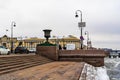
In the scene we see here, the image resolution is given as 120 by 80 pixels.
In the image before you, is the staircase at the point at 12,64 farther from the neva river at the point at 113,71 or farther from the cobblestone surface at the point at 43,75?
the neva river at the point at 113,71

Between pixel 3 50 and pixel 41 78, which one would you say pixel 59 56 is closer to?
pixel 3 50

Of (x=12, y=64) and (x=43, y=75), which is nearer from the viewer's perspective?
(x=43, y=75)

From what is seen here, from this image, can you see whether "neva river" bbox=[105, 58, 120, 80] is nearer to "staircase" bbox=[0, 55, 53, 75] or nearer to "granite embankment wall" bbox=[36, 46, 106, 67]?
"granite embankment wall" bbox=[36, 46, 106, 67]

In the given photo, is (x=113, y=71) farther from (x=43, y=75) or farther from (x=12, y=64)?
(x=43, y=75)

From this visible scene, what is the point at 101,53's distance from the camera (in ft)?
91.9

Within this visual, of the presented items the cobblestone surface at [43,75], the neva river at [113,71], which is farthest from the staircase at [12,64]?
the neva river at [113,71]

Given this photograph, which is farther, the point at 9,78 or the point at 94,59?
the point at 94,59

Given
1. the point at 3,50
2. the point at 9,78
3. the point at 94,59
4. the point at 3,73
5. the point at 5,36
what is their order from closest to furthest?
1. the point at 9,78
2. the point at 3,73
3. the point at 94,59
4. the point at 3,50
5. the point at 5,36

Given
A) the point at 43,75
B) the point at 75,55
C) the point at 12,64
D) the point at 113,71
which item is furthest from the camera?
the point at 113,71

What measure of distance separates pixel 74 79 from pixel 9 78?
2.52 meters

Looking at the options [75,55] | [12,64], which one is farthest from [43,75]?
[75,55]

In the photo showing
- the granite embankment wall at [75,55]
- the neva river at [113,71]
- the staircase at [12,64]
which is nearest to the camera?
the staircase at [12,64]

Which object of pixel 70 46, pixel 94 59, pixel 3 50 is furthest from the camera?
pixel 70 46

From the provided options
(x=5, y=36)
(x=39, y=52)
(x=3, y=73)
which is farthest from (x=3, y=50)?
(x=5, y=36)
